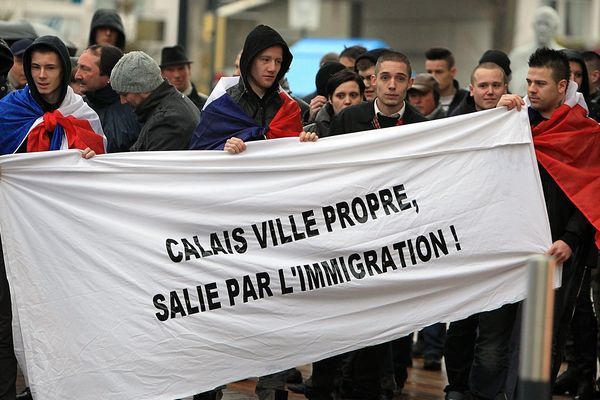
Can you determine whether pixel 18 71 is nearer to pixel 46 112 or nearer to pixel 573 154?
pixel 46 112

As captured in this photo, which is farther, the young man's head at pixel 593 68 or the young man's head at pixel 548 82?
the young man's head at pixel 593 68

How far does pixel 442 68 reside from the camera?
1264cm

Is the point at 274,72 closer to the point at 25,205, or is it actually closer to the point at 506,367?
the point at 25,205

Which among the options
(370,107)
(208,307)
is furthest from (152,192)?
(370,107)

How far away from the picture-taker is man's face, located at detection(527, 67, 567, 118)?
8.27m

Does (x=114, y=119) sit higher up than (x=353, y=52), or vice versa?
(x=353, y=52)

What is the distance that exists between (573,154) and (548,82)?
502 millimetres

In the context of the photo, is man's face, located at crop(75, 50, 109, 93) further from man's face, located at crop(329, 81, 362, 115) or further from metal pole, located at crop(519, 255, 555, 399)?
metal pole, located at crop(519, 255, 555, 399)

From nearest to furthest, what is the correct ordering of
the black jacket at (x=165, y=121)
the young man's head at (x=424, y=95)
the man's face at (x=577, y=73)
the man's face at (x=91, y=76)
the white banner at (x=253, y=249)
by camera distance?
1. the white banner at (x=253, y=249)
2. the black jacket at (x=165, y=121)
3. the man's face at (x=91, y=76)
4. the man's face at (x=577, y=73)
5. the young man's head at (x=424, y=95)

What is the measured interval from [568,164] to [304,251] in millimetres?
1669

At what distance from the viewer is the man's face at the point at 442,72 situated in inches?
497

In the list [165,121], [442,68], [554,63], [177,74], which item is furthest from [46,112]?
[442,68]

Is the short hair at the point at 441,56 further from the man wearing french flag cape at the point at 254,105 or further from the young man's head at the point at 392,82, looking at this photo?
the man wearing french flag cape at the point at 254,105

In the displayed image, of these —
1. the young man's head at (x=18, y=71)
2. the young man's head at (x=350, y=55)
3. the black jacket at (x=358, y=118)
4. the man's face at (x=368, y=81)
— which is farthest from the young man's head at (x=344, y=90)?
the young man's head at (x=18, y=71)
